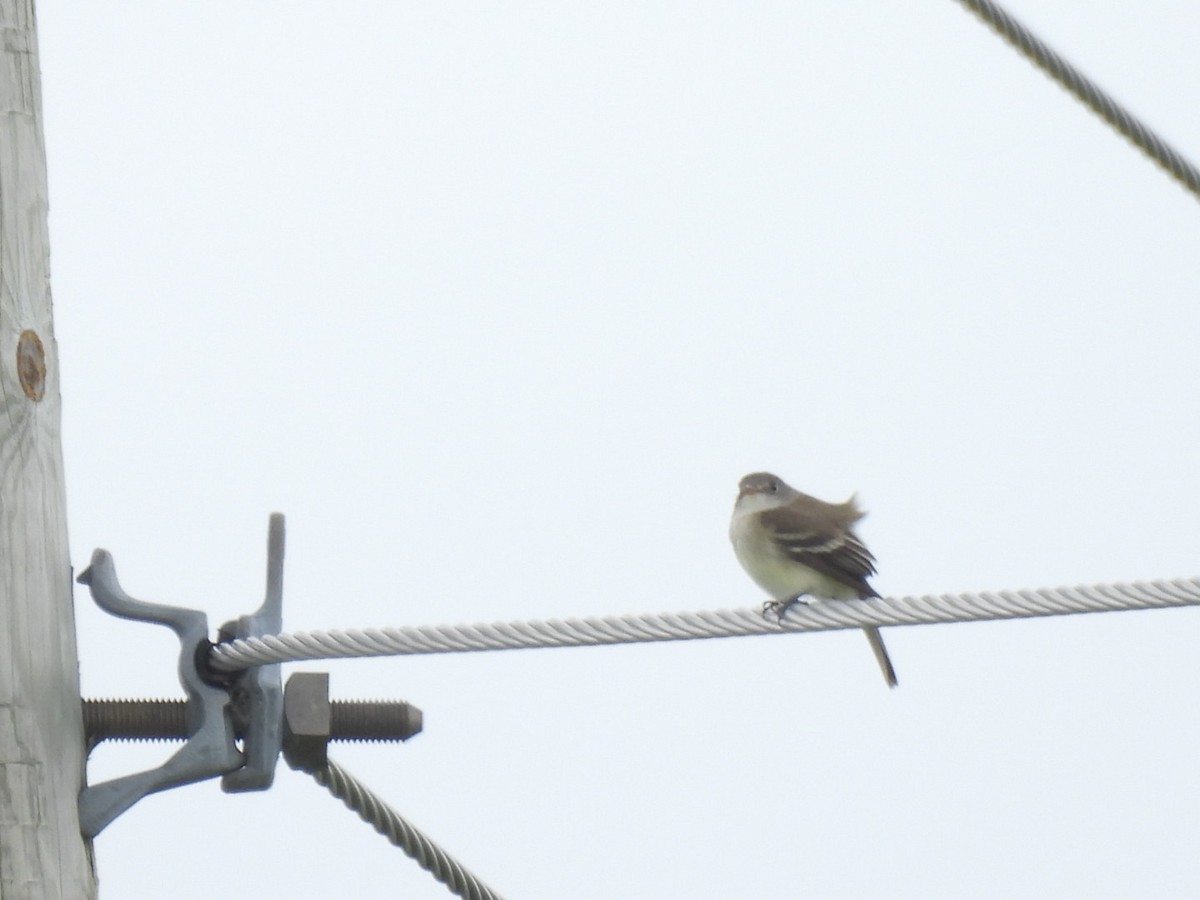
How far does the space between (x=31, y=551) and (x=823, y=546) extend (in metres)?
4.20

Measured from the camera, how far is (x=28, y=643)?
9.04 ft

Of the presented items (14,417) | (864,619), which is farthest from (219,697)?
(864,619)

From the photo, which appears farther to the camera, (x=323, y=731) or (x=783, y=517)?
(x=783, y=517)

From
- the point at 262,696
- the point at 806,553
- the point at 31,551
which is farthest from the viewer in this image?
the point at 806,553

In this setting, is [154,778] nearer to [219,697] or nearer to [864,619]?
[219,697]

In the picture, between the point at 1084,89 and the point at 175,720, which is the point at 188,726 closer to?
the point at 175,720

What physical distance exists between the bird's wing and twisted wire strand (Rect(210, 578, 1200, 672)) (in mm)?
2938

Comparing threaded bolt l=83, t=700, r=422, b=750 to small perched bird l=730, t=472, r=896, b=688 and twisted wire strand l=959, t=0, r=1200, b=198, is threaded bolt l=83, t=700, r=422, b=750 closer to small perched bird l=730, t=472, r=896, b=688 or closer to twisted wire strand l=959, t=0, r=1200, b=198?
twisted wire strand l=959, t=0, r=1200, b=198

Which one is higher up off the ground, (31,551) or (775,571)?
(31,551)

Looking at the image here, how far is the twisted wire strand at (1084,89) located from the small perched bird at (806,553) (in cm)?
225

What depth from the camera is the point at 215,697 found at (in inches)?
122

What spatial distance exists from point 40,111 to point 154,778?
1.26 metres

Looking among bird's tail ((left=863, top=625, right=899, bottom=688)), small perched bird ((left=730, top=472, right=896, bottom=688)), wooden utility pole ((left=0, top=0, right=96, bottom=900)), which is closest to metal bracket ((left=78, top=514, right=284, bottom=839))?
wooden utility pole ((left=0, top=0, right=96, bottom=900))

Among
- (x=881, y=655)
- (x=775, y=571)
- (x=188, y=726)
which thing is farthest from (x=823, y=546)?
(x=188, y=726)
